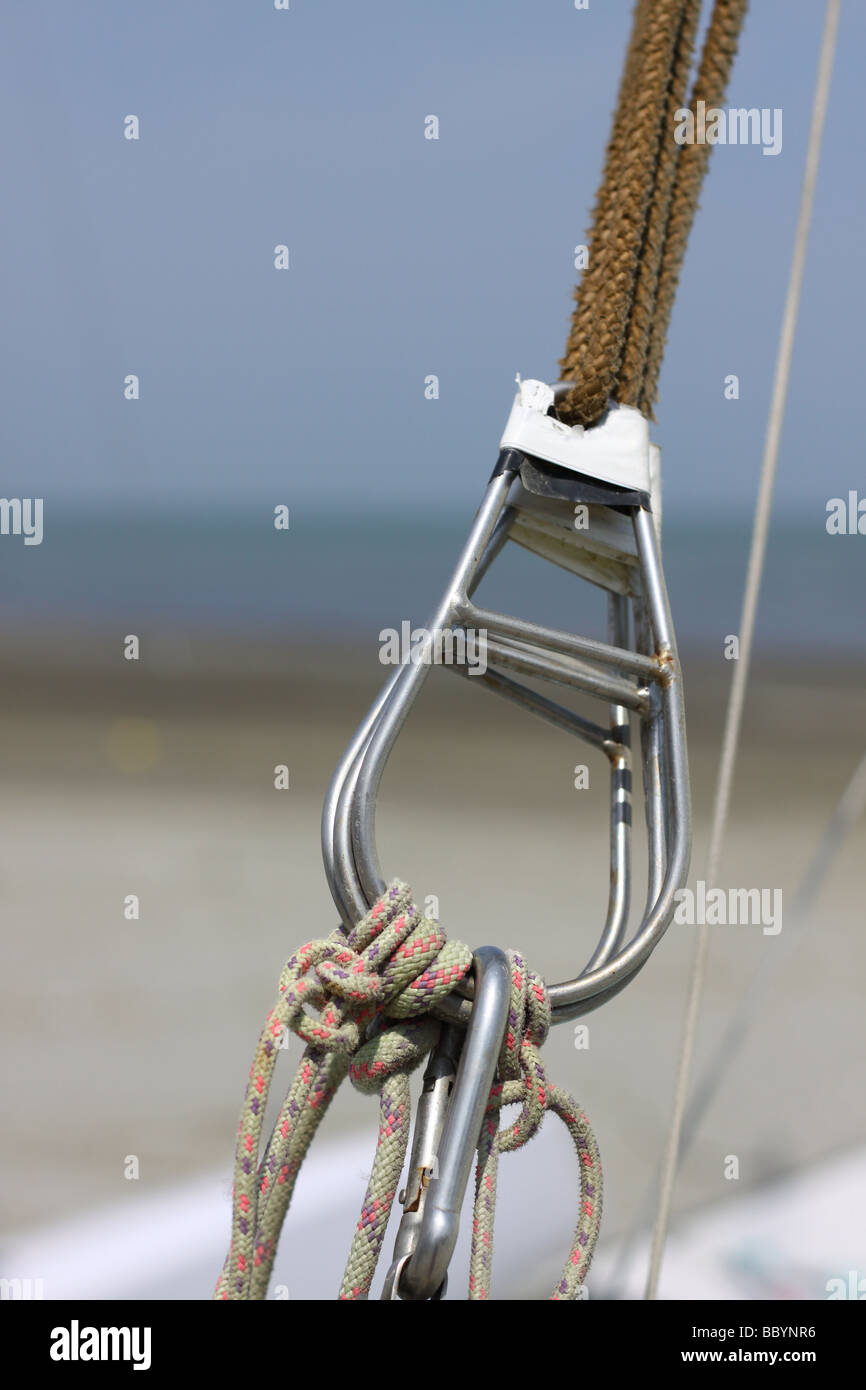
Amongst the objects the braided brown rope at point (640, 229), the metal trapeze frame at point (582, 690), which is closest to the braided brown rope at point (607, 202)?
the braided brown rope at point (640, 229)

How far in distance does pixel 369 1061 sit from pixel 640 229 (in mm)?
803

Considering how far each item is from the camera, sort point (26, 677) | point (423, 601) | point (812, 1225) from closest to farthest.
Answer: point (812, 1225) → point (26, 677) → point (423, 601)

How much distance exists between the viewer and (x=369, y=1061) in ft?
2.85

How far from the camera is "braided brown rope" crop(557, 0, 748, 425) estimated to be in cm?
116

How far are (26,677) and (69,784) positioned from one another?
4.22 metres

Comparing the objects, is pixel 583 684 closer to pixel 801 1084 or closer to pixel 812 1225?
pixel 812 1225

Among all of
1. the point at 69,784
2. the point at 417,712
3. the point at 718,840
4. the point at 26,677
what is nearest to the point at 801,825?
the point at 417,712

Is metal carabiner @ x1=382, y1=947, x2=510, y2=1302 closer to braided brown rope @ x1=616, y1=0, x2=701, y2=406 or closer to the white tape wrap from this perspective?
the white tape wrap

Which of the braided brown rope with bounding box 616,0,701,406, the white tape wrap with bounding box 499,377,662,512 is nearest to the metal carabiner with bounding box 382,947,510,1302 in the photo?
the white tape wrap with bounding box 499,377,662,512

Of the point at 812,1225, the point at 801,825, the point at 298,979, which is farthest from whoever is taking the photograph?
the point at 801,825

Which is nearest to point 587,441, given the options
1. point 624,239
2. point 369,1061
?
point 624,239

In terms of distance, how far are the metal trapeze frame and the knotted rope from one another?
0.03 m

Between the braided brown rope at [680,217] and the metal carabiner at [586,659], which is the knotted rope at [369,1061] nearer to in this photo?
the metal carabiner at [586,659]

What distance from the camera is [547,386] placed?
1.15 m
